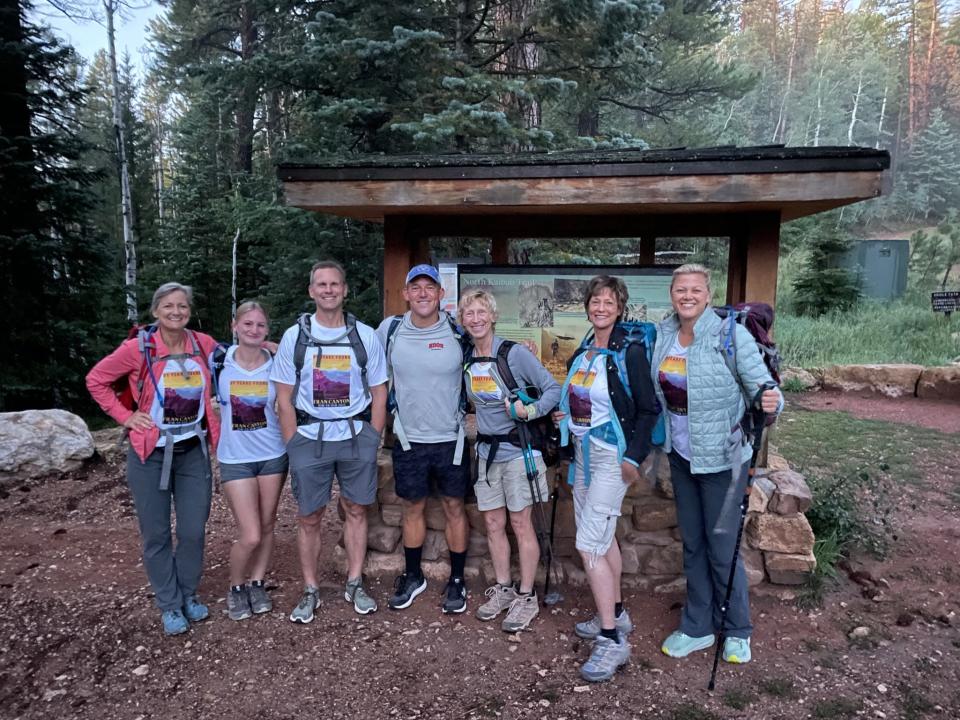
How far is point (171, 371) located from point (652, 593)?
3.11 meters

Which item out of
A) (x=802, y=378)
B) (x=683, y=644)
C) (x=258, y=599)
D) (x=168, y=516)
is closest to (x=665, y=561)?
(x=683, y=644)

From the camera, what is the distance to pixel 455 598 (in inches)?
148

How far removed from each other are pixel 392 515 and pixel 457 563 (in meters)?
0.62

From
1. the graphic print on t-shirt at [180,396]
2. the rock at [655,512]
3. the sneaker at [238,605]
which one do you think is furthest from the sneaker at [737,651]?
the graphic print on t-shirt at [180,396]

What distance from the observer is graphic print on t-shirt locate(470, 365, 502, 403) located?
3.33m

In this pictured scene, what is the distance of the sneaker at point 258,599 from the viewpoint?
372cm

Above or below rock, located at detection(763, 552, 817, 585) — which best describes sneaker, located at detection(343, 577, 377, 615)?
below

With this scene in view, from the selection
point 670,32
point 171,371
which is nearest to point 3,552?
point 171,371

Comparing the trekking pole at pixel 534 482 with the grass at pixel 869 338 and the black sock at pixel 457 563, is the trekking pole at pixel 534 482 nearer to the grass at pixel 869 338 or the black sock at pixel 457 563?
the black sock at pixel 457 563

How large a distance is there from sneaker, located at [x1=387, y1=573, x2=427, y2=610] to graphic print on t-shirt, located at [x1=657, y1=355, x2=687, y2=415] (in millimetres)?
1940

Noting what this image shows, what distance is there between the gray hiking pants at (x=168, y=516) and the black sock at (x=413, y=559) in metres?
1.18

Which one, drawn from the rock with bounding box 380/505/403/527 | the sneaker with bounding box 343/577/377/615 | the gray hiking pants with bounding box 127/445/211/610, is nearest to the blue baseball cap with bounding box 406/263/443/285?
the gray hiking pants with bounding box 127/445/211/610

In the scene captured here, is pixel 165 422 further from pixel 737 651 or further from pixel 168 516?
pixel 737 651

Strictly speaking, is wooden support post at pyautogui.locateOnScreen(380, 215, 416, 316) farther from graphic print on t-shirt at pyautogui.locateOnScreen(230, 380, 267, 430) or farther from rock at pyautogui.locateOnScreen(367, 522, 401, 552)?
rock at pyautogui.locateOnScreen(367, 522, 401, 552)
